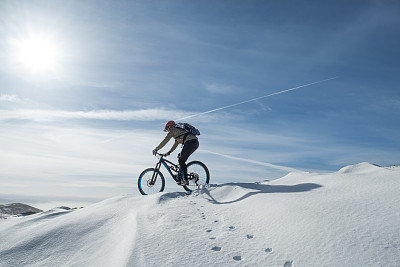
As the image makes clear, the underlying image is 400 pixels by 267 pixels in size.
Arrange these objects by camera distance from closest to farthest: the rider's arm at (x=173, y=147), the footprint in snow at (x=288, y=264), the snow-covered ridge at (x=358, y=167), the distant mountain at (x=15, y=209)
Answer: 1. the footprint in snow at (x=288, y=264)
2. the snow-covered ridge at (x=358, y=167)
3. the rider's arm at (x=173, y=147)
4. the distant mountain at (x=15, y=209)

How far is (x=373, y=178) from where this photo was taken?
4387 mm

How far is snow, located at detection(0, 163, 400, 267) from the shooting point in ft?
8.40

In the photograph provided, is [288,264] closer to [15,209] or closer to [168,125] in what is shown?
[168,125]

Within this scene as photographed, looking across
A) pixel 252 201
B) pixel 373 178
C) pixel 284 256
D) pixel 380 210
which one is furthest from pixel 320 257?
pixel 373 178

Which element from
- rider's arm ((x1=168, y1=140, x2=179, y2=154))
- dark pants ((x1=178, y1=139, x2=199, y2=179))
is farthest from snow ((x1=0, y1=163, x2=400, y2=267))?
rider's arm ((x1=168, y1=140, x2=179, y2=154))

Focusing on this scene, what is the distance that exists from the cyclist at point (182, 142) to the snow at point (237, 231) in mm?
2590

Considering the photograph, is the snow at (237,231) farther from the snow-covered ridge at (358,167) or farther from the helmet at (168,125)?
the helmet at (168,125)

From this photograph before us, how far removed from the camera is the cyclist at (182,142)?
7402 millimetres

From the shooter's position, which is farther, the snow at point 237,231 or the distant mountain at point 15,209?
the distant mountain at point 15,209

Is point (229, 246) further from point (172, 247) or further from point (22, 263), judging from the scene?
point (22, 263)

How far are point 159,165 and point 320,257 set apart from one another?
606cm

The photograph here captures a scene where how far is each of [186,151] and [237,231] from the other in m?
4.38

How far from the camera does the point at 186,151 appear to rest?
7492mm

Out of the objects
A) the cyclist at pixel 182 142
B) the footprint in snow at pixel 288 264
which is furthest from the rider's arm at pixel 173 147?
the footprint in snow at pixel 288 264
